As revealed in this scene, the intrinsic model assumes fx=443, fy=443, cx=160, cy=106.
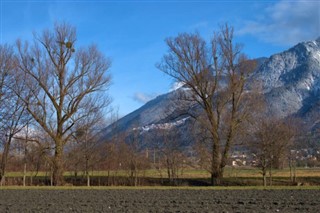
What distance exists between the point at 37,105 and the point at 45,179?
11325mm

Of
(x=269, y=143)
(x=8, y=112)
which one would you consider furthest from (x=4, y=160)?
(x=269, y=143)

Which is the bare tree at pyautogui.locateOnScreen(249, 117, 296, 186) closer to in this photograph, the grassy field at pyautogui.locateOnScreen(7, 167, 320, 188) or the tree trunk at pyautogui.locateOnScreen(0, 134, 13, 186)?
the grassy field at pyautogui.locateOnScreen(7, 167, 320, 188)

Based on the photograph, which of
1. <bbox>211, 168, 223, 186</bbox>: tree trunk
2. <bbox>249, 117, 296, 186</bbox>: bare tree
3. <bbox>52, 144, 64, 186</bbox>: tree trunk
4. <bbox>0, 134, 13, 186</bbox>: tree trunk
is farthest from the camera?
<bbox>0, 134, 13, 186</bbox>: tree trunk

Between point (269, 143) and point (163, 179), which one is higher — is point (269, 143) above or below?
above

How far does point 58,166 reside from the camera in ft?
148

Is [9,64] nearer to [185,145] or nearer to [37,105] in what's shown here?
[37,105]

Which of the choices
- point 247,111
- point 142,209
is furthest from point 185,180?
point 142,209

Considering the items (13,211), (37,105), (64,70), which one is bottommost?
(13,211)

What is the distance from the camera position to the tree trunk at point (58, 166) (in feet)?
148

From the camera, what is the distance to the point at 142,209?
56.4ft

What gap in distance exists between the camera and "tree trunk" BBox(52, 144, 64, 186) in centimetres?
4503

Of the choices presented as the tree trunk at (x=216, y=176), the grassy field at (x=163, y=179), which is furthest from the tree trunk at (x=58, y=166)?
the tree trunk at (x=216, y=176)

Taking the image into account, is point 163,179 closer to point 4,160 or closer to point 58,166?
point 58,166

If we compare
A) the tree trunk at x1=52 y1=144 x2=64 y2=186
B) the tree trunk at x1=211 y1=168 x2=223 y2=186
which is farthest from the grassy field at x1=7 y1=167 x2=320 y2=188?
the tree trunk at x1=52 y1=144 x2=64 y2=186
